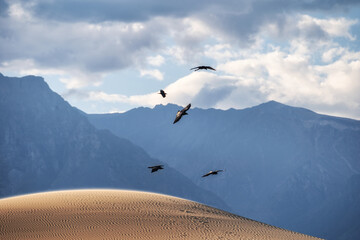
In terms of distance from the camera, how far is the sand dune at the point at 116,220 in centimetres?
5944

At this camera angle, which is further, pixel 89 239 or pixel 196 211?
pixel 196 211

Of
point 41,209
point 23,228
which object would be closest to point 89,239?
point 23,228

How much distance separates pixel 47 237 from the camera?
5678 cm

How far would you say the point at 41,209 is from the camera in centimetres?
6925

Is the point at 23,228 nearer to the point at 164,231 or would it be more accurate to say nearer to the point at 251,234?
the point at 164,231

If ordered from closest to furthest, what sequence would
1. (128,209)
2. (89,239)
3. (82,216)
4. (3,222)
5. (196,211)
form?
(89,239)
(3,222)
(82,216)
(128,209)
(196,211)

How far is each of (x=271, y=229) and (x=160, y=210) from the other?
15.5 m

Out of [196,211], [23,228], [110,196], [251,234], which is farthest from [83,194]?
[251,234]

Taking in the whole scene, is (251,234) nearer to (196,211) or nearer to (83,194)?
(196,211)

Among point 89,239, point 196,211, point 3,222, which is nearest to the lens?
point 89,239

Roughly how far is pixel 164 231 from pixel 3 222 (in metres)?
18.1

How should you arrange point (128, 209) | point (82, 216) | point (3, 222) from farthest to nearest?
1. point (128, 209)
2. point (82, 216)
3. point (3, 222)

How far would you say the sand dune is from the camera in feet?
195

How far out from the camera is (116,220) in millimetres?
65000
